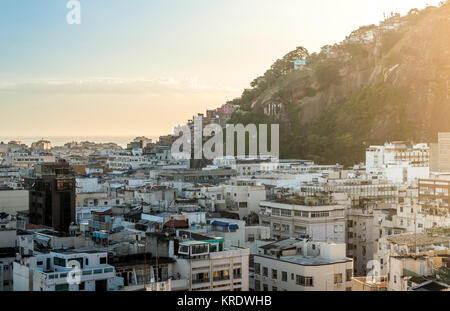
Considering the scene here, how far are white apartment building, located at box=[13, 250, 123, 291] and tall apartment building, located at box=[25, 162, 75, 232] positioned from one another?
1002cm

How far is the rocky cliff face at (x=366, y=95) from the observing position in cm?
5159

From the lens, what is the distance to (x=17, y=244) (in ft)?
54.8

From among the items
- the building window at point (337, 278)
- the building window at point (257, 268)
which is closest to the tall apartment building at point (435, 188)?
the building window at point (257, 268)

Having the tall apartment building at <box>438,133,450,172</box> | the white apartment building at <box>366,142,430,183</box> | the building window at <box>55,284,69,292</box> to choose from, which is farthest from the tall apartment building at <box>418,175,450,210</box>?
the building window at <box>55,284,69,292</box>

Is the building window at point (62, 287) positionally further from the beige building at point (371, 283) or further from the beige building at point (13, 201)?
the beige building at point (13, 201)

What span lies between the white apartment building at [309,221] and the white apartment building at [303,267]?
172 inches

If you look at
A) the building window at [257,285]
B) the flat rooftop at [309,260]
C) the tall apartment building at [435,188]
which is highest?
the tall apartment building at [435,188]

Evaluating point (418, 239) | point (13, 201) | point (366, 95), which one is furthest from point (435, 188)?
point (366, 95)

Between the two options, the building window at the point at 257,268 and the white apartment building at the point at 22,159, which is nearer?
the building window at the point at 257,268

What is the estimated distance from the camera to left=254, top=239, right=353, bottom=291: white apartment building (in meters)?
14.3

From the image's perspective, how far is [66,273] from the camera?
38.4ft

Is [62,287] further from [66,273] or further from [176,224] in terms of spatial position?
[176,224]
